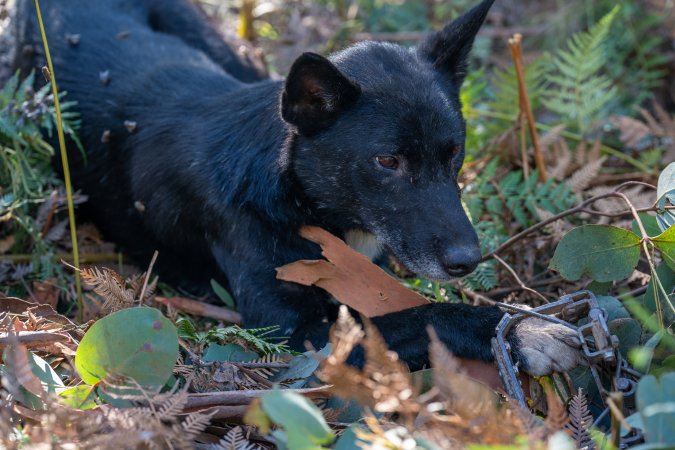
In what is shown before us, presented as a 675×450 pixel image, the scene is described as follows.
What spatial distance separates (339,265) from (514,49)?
189 cm

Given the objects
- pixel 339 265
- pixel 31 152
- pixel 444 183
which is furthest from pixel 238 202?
pixel 31 152

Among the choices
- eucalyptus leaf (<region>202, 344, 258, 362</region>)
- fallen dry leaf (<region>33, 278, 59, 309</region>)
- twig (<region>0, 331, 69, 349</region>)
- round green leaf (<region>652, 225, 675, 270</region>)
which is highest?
round green leaf (<region>652, 225, 675, 270</region>)

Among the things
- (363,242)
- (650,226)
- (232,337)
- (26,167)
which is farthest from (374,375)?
(26,167)

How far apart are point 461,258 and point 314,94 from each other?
927 mm

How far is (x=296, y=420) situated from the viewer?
7.08ft

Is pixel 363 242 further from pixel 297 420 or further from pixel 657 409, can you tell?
pixel 657 409

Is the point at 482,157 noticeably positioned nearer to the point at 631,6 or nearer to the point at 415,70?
the point at 415,70

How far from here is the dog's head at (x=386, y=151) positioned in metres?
3.41

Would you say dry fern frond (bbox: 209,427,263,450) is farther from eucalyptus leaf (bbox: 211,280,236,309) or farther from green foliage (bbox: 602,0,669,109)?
green foliage (bbox: 602,0,669,109)

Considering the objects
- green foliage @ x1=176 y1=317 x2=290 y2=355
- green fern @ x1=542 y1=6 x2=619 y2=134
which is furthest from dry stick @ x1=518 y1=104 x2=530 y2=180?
green foliage @ x1=176 y1=317 x2=290 y2=355

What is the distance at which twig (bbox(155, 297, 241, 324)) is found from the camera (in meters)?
4.02

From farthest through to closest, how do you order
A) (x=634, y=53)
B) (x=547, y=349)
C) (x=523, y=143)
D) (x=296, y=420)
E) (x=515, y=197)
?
(x=634, y=53)
(x=523, y=143)
(x=515, y=197)
(x=547, y=349)
(x=296, y=420)

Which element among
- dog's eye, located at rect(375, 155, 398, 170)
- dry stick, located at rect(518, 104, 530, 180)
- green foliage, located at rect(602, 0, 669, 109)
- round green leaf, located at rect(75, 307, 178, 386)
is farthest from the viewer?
green foliage, located at rect(602, 0, 669, 109)

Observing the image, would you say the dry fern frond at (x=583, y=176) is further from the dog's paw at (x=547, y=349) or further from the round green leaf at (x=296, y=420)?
the round green leaf at (x=296, y=420)
